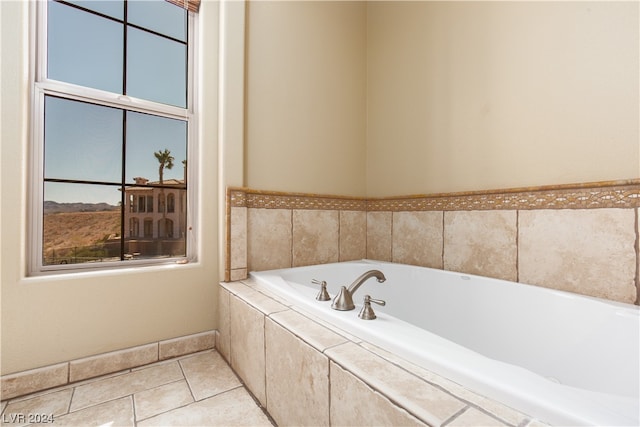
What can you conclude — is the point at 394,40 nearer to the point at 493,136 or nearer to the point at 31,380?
the point at 493,136

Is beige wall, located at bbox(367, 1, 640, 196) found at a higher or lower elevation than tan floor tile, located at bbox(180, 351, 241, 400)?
higher

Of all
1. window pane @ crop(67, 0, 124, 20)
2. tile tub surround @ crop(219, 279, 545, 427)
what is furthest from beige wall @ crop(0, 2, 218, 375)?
tile tub surround @ crop(219, 279, 545, 427)

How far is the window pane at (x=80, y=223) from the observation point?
1.33 metres

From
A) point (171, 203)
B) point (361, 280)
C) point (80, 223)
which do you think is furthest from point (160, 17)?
point (361, 280)

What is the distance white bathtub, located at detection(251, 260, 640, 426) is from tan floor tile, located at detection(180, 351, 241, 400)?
0.47m

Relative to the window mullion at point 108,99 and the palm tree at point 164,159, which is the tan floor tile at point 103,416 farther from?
the window mullion at point 108,99

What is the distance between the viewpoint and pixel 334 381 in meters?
0.72

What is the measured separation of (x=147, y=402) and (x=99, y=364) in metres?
0.40

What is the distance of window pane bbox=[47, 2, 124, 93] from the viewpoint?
137 cm

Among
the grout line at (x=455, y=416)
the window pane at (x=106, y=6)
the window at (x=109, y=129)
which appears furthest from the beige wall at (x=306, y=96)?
the grout line at (x=455, y=416)

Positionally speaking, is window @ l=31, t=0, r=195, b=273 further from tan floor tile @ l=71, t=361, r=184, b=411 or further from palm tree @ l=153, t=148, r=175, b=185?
tan floor tile @ l=71, t=361, r=184, b=411

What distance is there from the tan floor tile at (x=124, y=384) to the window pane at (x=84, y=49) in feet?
4.67

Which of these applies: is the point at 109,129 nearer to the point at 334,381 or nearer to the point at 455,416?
the point at 334,381

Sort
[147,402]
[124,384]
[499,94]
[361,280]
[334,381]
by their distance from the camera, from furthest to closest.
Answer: [499,94]
[124,384]
[147,402]
[361,280]
[334,381]
